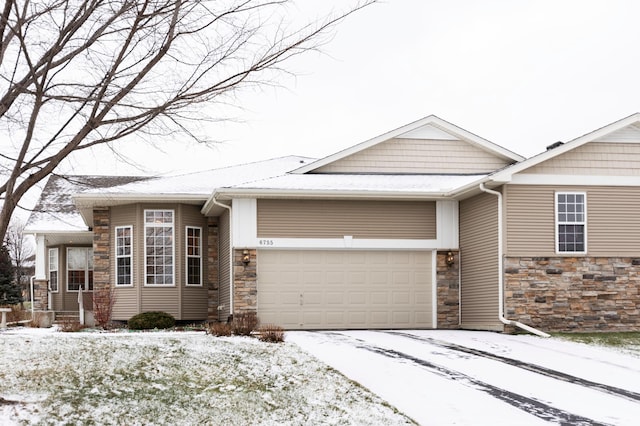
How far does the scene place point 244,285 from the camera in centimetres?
1880

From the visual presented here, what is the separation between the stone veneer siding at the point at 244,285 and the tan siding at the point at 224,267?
969mm

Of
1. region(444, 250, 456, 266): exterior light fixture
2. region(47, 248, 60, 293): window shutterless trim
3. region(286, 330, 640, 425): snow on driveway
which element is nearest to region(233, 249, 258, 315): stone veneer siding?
region(286, 330, 640, 425): snow on driveway

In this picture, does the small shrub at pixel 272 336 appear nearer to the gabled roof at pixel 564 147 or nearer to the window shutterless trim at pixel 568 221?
the gabled roof at pixel 564 147

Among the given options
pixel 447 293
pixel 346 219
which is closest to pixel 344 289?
pixel 346 219

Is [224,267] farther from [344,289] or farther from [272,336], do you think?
[272,336]

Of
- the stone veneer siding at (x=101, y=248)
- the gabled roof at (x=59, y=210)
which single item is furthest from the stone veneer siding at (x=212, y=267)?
the gabled roof at (x=59, y=210)

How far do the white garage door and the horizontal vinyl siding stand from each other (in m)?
2.69

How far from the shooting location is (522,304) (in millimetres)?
17625

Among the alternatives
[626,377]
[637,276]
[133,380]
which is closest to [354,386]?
[133,380]

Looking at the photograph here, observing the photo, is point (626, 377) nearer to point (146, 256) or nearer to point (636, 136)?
point (636, 136)

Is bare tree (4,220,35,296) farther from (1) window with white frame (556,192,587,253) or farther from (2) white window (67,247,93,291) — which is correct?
(1) window with white frame (556,192,587,253)

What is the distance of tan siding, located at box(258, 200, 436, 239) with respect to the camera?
19125 millimetres

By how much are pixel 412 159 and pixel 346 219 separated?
9.31 feet

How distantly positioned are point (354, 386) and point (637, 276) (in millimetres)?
9404
